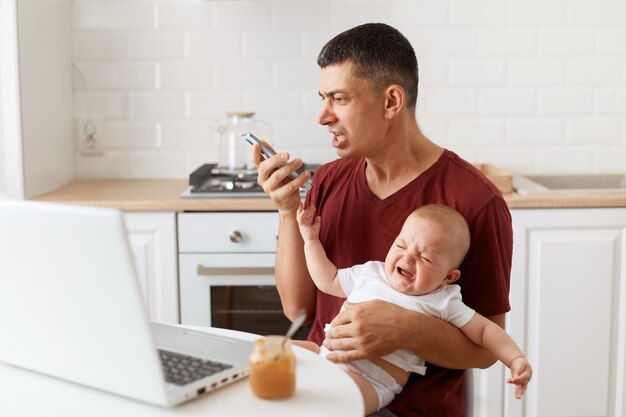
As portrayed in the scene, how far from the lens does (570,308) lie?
9.56ft

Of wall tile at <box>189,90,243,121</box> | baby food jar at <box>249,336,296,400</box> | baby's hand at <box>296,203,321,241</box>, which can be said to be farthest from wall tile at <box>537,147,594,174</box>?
baby food jar at <box>249,336,296,400</box>

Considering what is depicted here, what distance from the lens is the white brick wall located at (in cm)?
341

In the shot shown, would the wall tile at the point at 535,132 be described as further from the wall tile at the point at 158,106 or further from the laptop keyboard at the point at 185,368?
the laptop keyboard at the point at 185,368

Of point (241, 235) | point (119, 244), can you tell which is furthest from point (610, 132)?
point (119, 244)

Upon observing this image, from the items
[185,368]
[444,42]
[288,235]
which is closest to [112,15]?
[444,42]

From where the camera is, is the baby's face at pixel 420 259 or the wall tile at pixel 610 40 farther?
the wall tile at pixel 610 40

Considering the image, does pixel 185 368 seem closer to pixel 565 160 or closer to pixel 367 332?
pixel 367 332

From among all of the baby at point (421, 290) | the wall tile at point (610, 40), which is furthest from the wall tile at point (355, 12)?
the baby at point (421, 290)

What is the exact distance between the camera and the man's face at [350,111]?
77.2 inches

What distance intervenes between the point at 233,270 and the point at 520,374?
4.64 feet

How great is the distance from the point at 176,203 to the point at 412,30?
1.16 metres

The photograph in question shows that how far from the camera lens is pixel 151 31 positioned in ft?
11.3

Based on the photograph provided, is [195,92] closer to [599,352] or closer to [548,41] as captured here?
[548,41]

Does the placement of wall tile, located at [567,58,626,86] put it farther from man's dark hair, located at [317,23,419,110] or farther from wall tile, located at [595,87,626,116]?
man's dark hair, located at [317,23,419,110]
